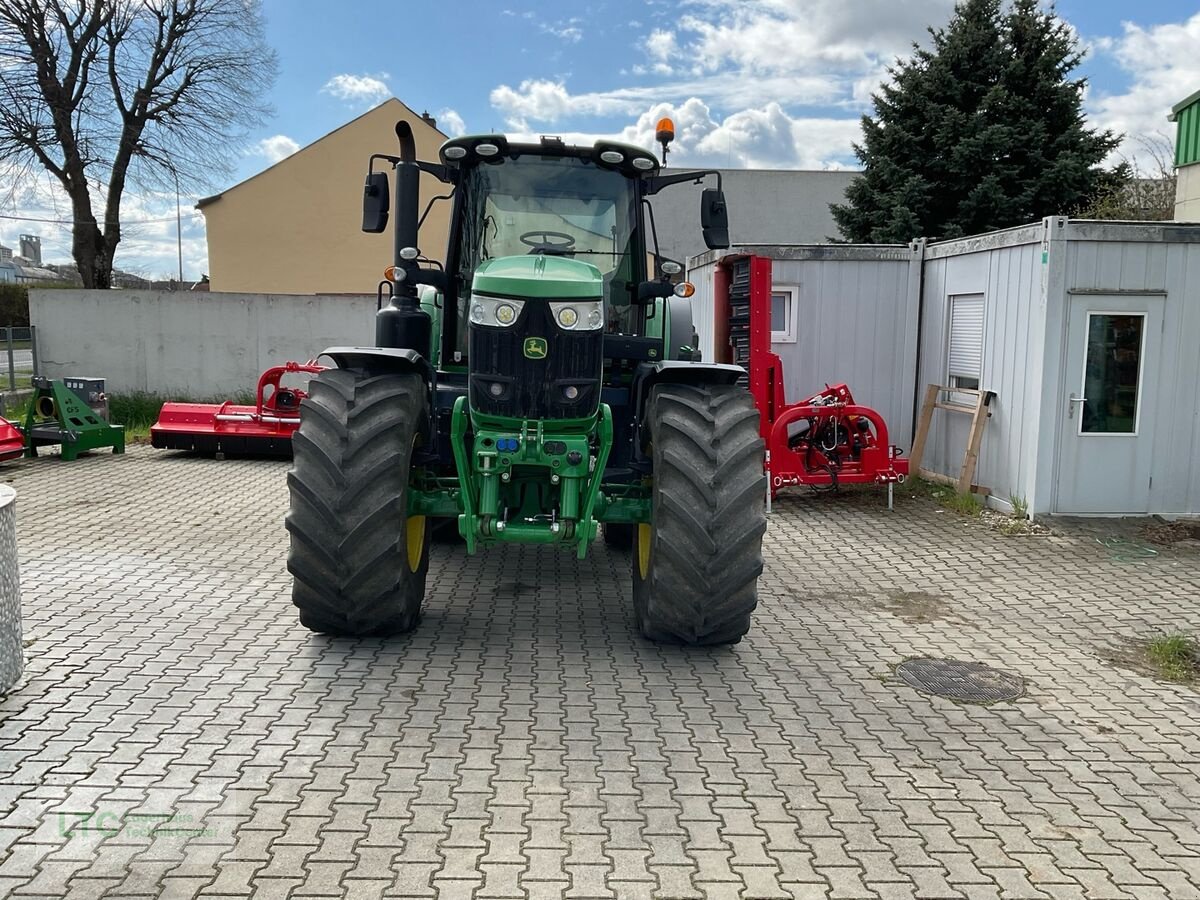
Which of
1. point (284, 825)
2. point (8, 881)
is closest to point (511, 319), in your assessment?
point (284, 825)

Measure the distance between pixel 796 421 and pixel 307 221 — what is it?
819 inches

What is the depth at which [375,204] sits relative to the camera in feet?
20.5

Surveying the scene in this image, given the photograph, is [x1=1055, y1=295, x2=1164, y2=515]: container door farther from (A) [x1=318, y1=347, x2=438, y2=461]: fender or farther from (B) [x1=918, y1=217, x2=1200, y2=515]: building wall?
(A) [x1=318, y1=347, x2=438, y2=461]: fender

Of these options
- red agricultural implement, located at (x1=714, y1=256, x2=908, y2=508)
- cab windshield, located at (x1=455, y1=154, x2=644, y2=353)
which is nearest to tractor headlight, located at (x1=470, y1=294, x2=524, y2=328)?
cab windshield, located at (x1=455, y1=154, x2=644, y2=353)

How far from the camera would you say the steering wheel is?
604 cm

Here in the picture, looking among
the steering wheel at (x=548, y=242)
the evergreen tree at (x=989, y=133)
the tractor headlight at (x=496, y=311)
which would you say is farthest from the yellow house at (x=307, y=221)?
the tractor headlight at (x=496, y=311)

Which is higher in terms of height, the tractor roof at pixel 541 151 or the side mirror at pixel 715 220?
the tractor roof at pixel 541 151

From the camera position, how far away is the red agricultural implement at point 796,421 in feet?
31.6

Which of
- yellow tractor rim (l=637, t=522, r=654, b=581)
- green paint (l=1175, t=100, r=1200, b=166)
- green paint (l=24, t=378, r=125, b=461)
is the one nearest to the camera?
yellow tractor rim (l=637, t=522, r=654, b=581)

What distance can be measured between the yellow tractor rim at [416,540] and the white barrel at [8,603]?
1924mm

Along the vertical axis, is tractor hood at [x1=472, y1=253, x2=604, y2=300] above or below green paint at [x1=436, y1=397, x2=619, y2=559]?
above

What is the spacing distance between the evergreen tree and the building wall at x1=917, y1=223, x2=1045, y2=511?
716cm

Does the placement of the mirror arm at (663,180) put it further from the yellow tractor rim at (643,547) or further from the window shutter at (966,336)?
the window shutter at (966,336)

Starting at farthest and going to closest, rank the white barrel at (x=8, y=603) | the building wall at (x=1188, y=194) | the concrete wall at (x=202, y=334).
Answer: the concrete wall at (x=202, y=334) → the building wall at (x=1188, y=194) → the white barrel at (x=8, y=603)
